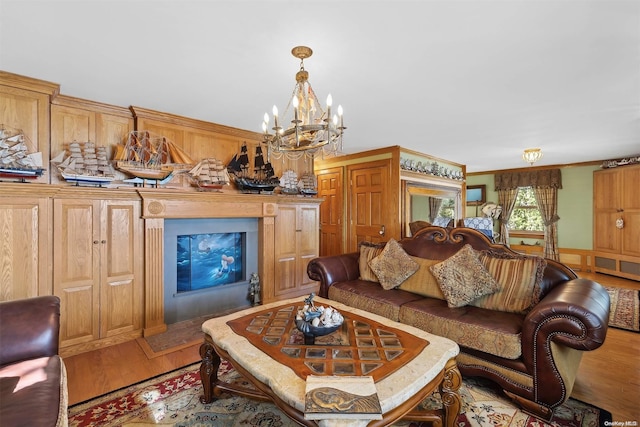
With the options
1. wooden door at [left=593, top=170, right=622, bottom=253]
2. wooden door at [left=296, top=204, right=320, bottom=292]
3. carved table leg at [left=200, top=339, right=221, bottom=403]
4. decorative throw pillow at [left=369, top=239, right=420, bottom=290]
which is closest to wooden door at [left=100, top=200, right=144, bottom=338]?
carved table leg at [left=200, top=339, right=221, bottom=403]

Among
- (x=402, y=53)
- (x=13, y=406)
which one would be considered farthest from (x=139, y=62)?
(x=13, y=406)

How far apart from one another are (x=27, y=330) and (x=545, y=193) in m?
8.72

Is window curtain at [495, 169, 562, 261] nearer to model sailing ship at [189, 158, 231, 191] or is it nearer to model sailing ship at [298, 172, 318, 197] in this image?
model sailing ship at [298, 172, 318, 197]

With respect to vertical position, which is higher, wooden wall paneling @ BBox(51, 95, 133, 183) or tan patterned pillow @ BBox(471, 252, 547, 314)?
wooden wall paneling @ BBox(51, 95, 133, 183)

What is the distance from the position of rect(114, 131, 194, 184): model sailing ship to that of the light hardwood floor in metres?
1.70

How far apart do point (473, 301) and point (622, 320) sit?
242 cm

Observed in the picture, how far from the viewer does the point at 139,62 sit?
2104 mm

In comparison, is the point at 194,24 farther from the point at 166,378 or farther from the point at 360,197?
the point at 360,197

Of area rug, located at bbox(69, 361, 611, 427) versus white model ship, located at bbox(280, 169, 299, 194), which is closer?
area rug, located at bbox(69, 361, 611, 427)

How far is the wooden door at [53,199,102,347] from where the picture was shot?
2.54 meters

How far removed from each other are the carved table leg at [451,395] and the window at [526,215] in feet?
23.3

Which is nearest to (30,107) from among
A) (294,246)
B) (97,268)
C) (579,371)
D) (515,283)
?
(97,268)

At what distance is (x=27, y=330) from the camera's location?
166 cm

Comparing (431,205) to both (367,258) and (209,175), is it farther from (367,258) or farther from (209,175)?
(209,175)
